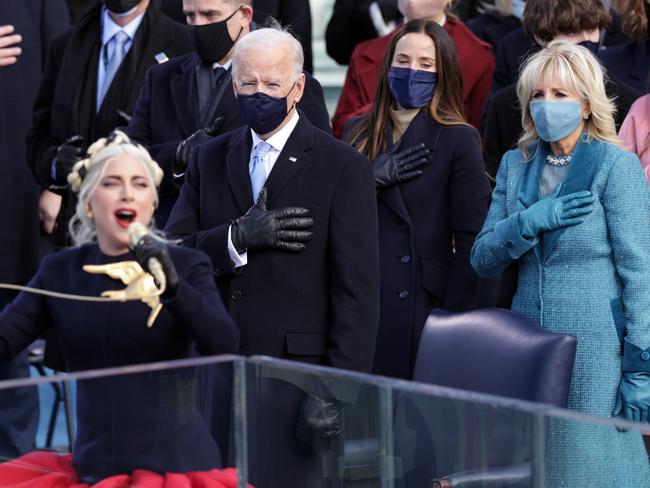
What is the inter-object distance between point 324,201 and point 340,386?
1301mm

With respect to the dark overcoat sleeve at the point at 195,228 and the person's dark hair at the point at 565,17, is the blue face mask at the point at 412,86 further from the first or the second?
the dark overcoat sleeve at the point at 195,228

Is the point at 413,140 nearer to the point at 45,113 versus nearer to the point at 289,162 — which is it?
the point at 289,162

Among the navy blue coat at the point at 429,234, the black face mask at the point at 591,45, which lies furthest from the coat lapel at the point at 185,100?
the black face mask at the point at 591,45

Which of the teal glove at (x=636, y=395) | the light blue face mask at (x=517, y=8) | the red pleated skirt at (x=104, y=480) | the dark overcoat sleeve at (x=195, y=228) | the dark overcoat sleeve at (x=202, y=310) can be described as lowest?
the teal glove at (x=636, y=395)

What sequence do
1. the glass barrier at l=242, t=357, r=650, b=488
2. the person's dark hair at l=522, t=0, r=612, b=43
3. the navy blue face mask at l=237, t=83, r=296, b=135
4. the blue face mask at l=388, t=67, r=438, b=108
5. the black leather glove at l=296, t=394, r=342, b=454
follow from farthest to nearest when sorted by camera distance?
the person's dark hair at l=522, t=0, r=612, b=43 < the blue face mask at l=388, t=67, r=438, b=108 < the navy blue face mask at l=237, t=83, r=296, b=135 < the black leather glove at l=296, t=394, r=342, b=454 < the glass barrier at l=242, t=357, r=650, b=488

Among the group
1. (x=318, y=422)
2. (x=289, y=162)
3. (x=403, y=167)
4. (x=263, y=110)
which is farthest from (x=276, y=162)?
(x=318, y=422)

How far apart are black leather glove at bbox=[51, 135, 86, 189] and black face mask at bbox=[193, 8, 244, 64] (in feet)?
1.88

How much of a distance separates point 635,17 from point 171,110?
1647 millimetres

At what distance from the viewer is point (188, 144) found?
4312 millimetres

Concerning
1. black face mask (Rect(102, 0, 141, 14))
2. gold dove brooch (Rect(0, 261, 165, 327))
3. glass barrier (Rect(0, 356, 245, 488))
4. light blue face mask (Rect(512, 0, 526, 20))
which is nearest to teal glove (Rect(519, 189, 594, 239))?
gold dove brooch (Rect(0, 261, 165, 327))

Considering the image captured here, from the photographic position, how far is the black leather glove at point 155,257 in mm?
2717

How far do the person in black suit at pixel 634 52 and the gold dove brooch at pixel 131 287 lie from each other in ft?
8.53

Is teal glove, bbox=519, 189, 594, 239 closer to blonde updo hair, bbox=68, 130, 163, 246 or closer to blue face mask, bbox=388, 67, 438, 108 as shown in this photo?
blue face mask, bbox=388, 67, 438, 108

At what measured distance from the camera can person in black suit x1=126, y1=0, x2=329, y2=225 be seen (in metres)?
4.39
